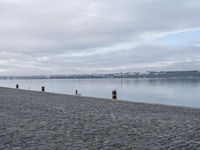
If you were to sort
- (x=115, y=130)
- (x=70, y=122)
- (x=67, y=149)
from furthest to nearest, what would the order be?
(x=70, y=122), (x=115, y=130), (x=67, y=149)

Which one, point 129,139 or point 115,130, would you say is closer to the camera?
point 129,139

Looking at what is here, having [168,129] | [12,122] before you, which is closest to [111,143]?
[168,129]

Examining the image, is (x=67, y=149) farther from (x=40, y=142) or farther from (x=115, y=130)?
(x=115, y=130)

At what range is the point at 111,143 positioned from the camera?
25.1 feet

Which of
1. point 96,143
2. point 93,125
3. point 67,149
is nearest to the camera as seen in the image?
point 67,149

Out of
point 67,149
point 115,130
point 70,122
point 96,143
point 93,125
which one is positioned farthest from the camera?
point 70,122

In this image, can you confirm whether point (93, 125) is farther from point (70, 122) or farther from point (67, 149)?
point (67, 149)

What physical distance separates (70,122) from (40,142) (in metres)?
3.70

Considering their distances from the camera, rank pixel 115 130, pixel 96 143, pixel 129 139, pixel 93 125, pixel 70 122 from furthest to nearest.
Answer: pixel 70 122
pixel 93 125
pixel 115 130
pixel 129 139
pixel 96 143

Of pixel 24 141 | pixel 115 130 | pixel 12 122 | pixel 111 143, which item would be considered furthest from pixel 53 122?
pixel 111 143

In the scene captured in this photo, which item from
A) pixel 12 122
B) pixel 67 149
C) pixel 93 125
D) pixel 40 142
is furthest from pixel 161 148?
pixel 12 122

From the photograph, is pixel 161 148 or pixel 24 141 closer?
pixel 161 148

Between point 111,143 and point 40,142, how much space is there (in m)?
1.75

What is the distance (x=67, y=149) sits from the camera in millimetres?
6953
